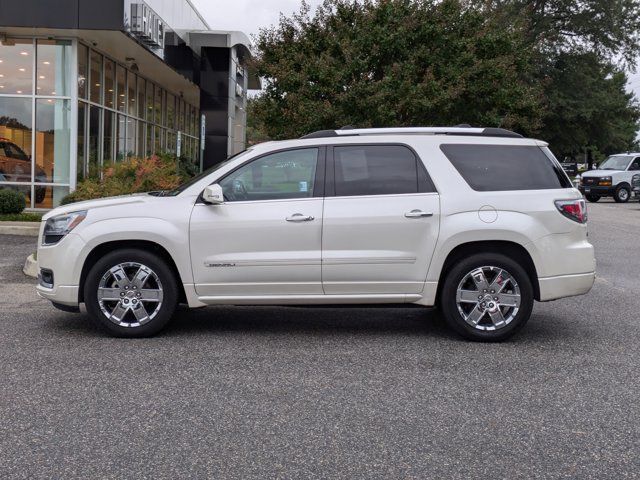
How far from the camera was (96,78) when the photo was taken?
66.5 feet

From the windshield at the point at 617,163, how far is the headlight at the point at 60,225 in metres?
32.5

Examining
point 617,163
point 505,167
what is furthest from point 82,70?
point 617,163

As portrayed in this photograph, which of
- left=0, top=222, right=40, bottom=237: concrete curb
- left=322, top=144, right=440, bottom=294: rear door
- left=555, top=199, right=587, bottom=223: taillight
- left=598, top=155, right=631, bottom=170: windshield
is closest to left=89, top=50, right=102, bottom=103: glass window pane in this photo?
left=0, top=222, right=40, bottom=237: concrete curb

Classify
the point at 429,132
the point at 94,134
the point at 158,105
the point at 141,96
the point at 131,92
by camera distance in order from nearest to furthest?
the point at 429,132
the point at 94,134
the point at 131,92
the point at 141,96
the point at 158,105

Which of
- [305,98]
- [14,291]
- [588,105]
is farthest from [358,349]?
[588,105]

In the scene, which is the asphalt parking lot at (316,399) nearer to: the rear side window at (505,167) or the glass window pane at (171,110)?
the rear side window at (505,167)

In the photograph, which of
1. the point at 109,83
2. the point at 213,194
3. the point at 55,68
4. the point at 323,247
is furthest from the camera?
the point at 109,83

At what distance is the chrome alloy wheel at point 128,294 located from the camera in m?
6.56

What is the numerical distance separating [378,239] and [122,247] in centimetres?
230

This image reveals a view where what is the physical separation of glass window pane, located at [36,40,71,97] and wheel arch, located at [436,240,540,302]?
14.4 metres

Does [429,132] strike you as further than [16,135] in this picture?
No

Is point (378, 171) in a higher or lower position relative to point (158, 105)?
lower

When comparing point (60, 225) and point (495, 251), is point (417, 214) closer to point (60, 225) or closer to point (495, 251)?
point (495, 251)

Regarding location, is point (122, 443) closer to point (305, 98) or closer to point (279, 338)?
point (279, 338)
